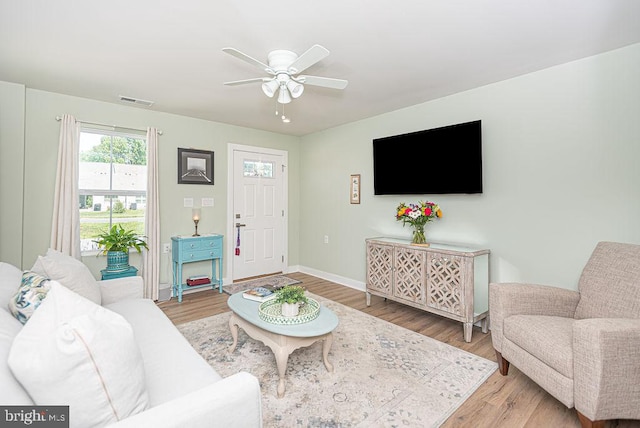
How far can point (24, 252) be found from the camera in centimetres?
328

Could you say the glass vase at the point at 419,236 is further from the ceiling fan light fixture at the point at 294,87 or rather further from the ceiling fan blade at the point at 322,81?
the ceiling fan light fixture at the point at 294,87

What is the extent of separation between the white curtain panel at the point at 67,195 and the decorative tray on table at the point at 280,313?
2.60 meters

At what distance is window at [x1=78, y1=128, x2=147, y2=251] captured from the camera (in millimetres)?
3621

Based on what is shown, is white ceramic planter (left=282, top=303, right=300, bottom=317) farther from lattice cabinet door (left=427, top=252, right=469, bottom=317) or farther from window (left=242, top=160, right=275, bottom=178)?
window (left=242, top=160, right=275, bottom=178)

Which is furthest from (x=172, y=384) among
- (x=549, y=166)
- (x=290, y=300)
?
(x=549, y=166)

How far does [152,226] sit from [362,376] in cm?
318

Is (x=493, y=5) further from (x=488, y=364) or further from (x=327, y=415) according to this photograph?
(x=327, y=415)

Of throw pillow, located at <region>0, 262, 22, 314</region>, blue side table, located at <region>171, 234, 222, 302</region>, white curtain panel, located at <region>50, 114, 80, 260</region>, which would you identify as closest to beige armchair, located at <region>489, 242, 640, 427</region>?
throw pillow, located at <region>0, 262, 22, 314</region>

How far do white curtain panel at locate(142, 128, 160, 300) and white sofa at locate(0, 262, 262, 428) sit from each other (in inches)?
75.4

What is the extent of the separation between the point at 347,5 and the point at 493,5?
90cm

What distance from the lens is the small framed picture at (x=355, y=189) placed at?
4.48 meters

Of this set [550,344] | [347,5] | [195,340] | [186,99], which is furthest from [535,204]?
[186,99]

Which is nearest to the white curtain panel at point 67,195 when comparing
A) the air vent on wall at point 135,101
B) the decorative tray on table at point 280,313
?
the air vent on wall at point 135,101

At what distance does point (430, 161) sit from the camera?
3.45 m
